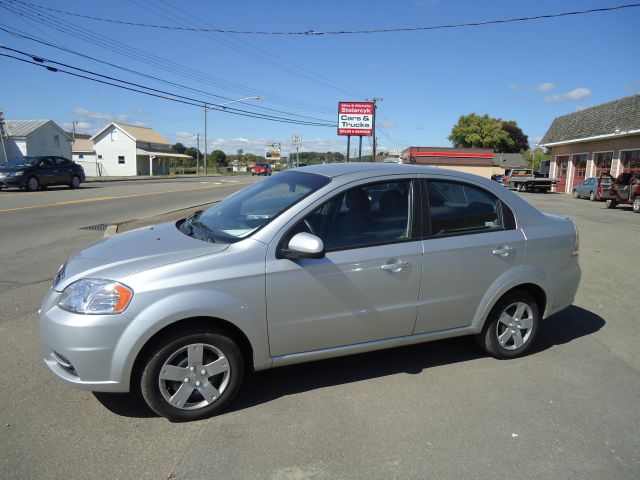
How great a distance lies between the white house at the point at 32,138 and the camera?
44562 millimetres

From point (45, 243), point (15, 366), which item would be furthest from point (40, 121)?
point (15, 366)

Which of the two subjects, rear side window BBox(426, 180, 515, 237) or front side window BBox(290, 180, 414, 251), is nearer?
front side window BBox(290, 180, 414, 251)

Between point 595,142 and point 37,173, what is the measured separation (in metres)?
33.3

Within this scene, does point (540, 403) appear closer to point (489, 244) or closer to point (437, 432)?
point (437, 432)

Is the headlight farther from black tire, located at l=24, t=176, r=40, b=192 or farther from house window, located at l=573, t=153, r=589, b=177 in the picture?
house window, located at l=573, t=153, r=589, b=177

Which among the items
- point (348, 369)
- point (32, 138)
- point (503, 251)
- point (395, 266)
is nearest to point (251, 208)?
point (395, 266)

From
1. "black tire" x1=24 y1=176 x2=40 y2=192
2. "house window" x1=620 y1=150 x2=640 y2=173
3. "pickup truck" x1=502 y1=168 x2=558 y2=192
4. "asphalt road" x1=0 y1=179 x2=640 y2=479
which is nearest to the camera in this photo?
"asphalt road" x1=0 y1=179 x2=640 y2=479

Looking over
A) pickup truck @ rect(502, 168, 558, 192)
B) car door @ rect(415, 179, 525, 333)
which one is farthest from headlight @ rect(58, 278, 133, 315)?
pickup truck @ rect(502, 168, 558, 192)

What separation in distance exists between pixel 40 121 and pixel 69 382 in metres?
52.3

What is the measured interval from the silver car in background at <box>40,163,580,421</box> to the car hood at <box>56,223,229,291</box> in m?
0.01

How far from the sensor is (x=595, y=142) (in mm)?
33375

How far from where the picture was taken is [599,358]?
4465 millimetres

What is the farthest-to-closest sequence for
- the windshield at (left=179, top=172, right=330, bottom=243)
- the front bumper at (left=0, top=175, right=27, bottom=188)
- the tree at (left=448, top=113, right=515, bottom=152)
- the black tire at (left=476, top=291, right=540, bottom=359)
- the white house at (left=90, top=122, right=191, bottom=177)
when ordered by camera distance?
the tree at (left=448, top=113, right=515, bottom=152) < the white house at (left=90, top=122, right=191, bottom=177) < the front bumper at (left=0, top=175, right=27, bottom=188) < the black tire at (left=476, top=291, right=540, bottom=359) < the windshield at (left=179, top=172, right=330, bottom=243)

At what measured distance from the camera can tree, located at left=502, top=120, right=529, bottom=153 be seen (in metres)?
100
